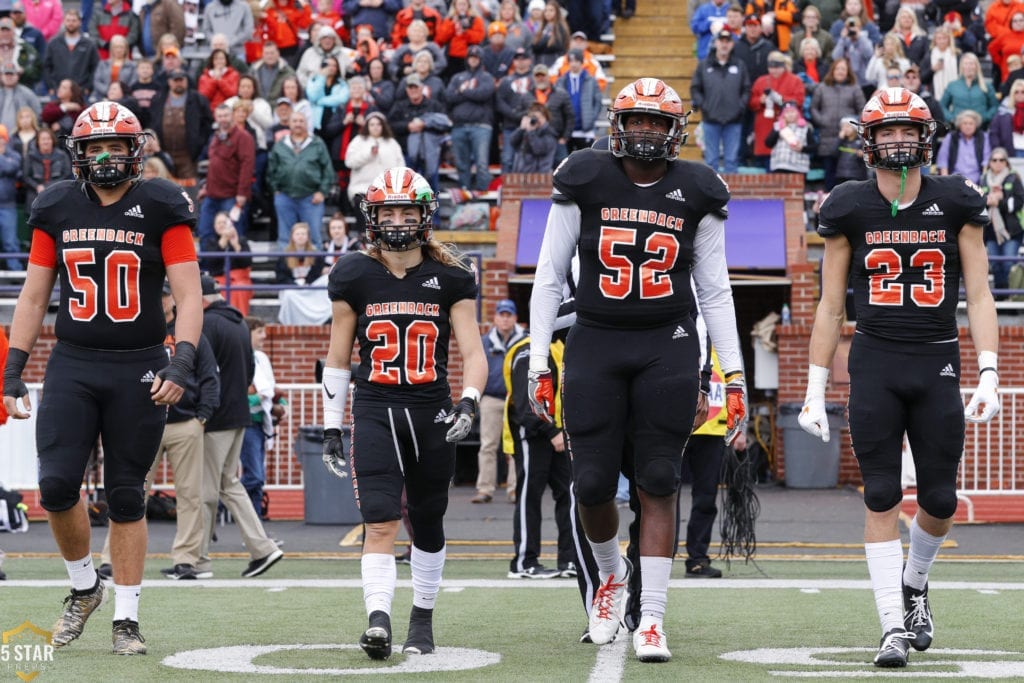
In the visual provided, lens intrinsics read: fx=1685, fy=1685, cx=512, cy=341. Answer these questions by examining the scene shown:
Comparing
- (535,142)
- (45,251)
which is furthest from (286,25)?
(45,251)

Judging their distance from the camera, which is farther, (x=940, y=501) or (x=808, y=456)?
(x=808, y=456)

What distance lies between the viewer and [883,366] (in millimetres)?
6758

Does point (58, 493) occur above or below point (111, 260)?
below

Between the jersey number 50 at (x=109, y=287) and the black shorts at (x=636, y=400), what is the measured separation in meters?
1.83

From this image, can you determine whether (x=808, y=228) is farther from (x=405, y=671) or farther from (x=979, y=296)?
(x=405, y=671)

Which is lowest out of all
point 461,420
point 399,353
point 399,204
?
point 461,420

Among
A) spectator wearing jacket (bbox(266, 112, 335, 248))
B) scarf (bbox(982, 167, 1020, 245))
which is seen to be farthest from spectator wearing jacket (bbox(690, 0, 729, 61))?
spectator wearing jacket (bbox(266, 112, 335, 248))

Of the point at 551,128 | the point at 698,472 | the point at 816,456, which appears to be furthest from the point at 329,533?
the point at 551,128

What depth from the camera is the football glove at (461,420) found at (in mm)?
6805

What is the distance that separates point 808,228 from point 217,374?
392 inches

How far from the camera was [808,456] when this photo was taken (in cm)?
1684

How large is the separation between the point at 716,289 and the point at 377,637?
1.96 metres

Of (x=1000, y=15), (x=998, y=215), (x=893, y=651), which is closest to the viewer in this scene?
(x=893, y=651)

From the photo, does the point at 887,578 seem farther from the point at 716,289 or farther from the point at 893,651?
the point at 716,289
